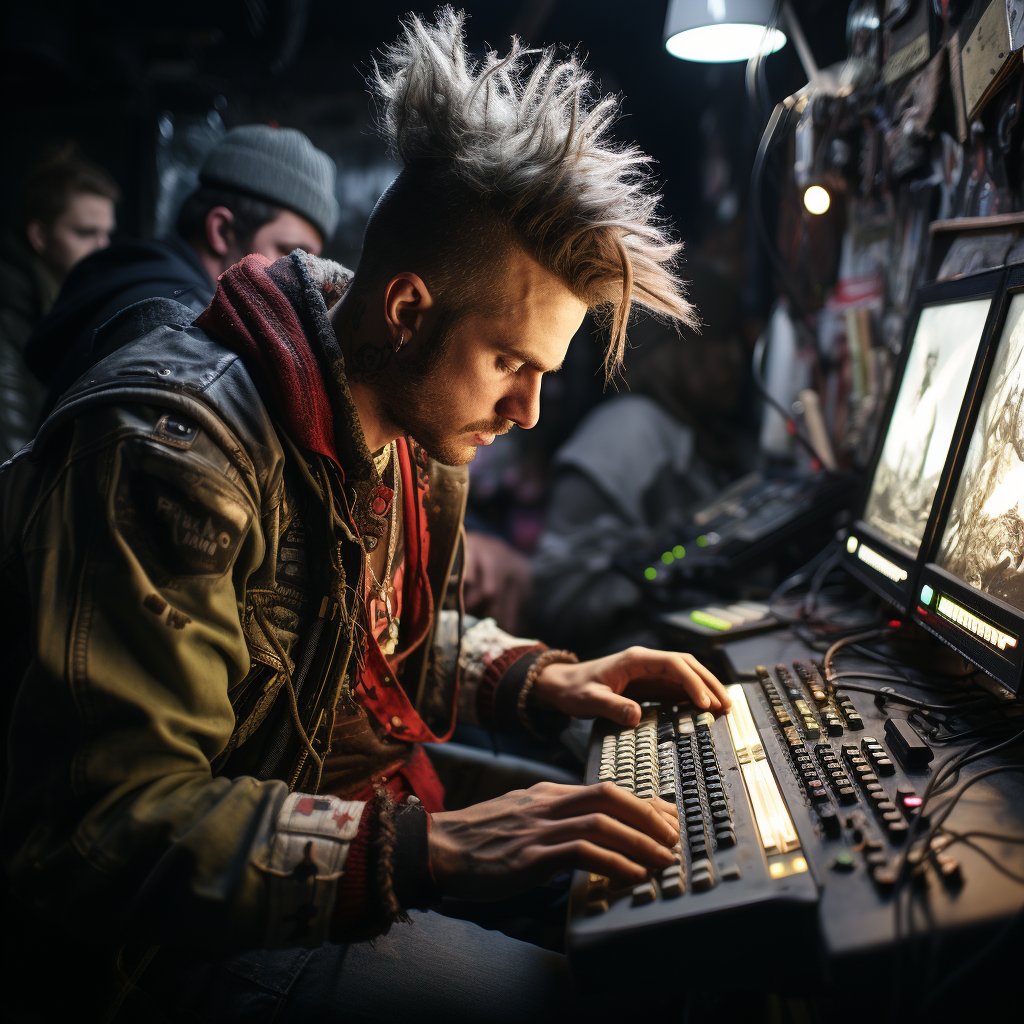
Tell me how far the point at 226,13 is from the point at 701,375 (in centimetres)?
266

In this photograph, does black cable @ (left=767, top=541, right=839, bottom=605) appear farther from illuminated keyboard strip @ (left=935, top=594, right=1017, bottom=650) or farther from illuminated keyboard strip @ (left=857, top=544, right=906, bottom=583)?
illuminated keyboard strip @ (left=935, top=594, right=1017, bottom=650)

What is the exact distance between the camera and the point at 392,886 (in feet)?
2.34

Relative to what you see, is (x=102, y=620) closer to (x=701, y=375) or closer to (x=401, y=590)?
(x=401, y=590)

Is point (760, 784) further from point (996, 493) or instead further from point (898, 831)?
point (996, 493)

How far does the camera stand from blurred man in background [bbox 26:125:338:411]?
1846mm

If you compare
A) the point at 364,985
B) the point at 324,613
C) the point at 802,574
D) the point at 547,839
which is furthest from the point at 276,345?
the point at 802,574

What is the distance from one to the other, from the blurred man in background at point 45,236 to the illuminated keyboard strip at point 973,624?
2.80m

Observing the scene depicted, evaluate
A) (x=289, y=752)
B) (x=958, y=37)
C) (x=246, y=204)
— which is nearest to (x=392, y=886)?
(x=289, y=752)

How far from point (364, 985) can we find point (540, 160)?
0.98m

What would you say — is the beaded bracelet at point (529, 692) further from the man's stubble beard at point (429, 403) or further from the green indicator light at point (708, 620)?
the man's stubble beard at point (429, 403)

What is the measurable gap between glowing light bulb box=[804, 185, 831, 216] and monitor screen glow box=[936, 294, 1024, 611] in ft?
2.95

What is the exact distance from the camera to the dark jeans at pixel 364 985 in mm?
825

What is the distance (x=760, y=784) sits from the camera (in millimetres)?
798

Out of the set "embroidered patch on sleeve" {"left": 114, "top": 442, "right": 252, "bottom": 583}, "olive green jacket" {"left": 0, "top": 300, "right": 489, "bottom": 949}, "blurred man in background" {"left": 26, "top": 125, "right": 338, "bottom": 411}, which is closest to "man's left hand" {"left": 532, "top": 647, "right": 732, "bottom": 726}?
"olive green jacket" {"left": 0, "top": 300, "right": 489, "bottom": 949}
